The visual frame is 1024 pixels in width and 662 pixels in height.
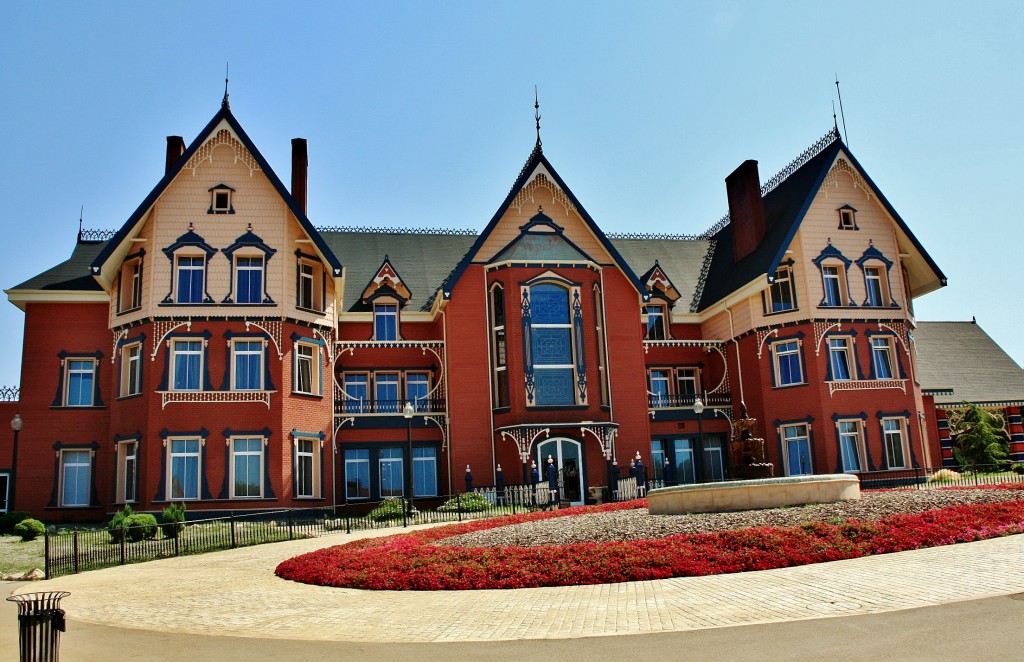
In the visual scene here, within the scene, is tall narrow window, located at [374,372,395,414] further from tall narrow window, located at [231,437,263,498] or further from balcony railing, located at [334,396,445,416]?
tall narrow window, located at [231,437,263,498]

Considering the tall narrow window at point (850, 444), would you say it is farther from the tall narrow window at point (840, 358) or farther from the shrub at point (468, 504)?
the shrub at point (468, 504)

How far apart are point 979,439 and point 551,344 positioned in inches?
873

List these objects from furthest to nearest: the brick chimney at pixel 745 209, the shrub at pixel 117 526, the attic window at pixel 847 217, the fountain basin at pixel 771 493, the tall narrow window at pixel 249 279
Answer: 1. the brick chimney at pixel 745 209
2. the attic window at pixel 847 217
3. the tall narrow window at pixel 249 279
4. the shrub at pixel 117 526
5. the fountain basin at pixel 771 493

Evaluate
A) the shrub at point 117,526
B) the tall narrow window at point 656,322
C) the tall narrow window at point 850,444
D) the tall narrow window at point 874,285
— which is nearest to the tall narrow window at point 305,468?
the shrub at point 117,526

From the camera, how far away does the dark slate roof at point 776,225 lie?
1479 inches

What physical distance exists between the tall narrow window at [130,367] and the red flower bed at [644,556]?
18040 mm

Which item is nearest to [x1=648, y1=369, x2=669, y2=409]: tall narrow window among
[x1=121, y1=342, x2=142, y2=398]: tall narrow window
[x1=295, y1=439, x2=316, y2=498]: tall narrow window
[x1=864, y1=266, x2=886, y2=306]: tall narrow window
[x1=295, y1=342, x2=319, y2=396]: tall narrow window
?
[x1=864, y1=266, x2=886, y2=306]: tall narrow window

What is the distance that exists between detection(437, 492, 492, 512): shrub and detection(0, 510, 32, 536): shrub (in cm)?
1436

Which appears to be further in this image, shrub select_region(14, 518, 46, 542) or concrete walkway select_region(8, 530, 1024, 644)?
shrub select_region(14, 518, 46, 542)

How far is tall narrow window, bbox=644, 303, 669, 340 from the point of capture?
41906 millimetres

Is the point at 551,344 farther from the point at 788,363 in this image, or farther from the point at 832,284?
the point at 832,284

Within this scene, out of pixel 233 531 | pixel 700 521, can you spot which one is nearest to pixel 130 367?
pixel 233 531

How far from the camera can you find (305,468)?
33469 millimetres

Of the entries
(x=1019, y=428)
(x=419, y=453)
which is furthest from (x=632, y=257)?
(x=1019, y=428)
